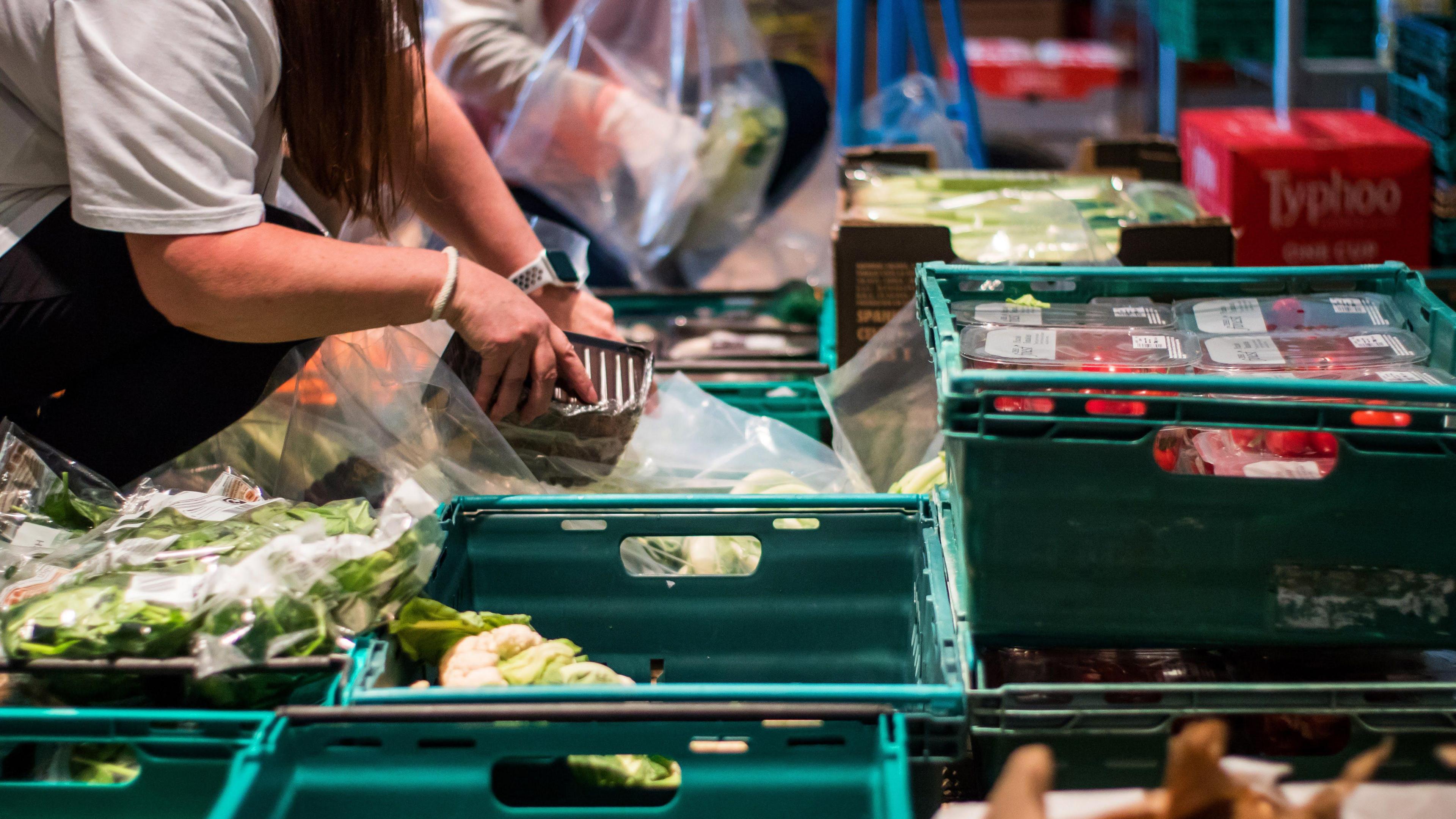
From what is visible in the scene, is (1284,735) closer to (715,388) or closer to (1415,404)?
(1415,404)

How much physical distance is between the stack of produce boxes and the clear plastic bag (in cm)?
163

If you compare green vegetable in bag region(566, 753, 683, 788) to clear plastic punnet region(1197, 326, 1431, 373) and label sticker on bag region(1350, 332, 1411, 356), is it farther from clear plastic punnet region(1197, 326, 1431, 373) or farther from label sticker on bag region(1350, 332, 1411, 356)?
label sticker on bag region(1350, 332, 1411, 356)

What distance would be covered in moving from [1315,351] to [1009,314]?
0.93 feet

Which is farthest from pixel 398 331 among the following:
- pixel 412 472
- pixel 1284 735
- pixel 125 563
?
pixel 1284 735

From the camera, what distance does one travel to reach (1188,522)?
100 centimetres

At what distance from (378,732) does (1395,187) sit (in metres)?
2.50

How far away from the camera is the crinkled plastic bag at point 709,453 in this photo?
1559 mm

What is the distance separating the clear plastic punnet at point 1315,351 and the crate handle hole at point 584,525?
0.61 metres

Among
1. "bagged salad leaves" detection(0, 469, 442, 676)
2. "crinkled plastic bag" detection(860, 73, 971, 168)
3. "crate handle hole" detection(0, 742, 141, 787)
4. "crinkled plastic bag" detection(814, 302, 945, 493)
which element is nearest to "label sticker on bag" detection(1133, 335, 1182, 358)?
"crinkled plastic bag" detection(814, 302, 945, 493)

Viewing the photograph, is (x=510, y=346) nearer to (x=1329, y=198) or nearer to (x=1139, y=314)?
(x=1139, y=314)

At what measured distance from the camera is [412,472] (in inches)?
54.6

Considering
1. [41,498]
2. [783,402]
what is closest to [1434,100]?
[783,402]

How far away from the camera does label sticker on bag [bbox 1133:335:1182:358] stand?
1143 millimetres

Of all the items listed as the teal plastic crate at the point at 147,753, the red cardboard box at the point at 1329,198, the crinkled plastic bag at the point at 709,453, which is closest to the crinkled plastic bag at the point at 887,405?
the crinkled plastic bag at the point at 709,453
